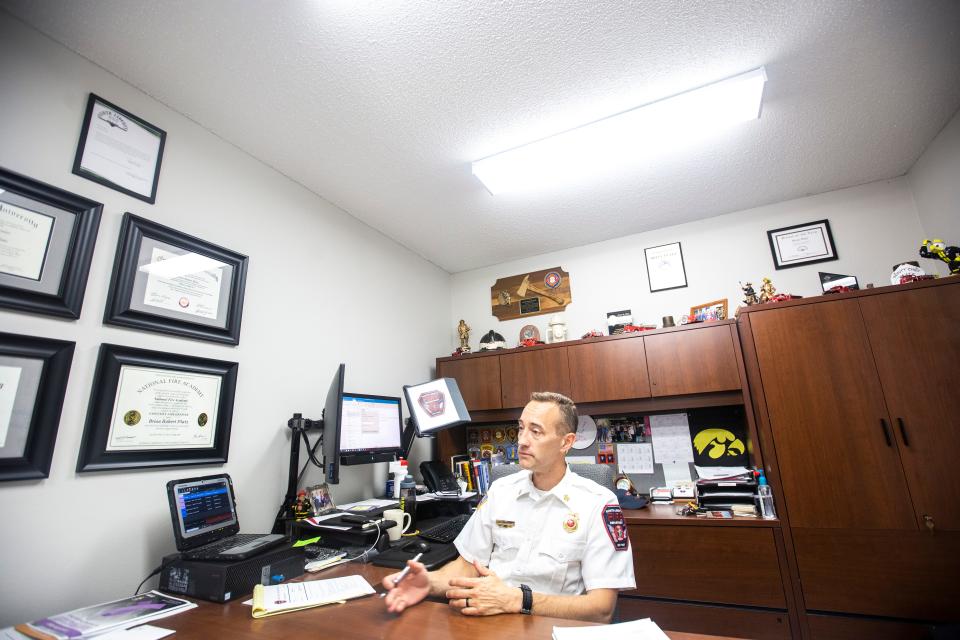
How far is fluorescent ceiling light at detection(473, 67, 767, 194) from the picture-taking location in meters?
2.02

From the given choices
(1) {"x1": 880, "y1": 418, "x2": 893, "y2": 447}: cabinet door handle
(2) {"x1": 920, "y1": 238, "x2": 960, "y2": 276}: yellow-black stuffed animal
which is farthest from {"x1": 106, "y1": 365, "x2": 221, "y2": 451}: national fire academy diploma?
(2) {"x1": 920, "y1": 238, "x2": 960, "y2": 276}: yellow-black stuffed animal

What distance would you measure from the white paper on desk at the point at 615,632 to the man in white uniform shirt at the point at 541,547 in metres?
0.22

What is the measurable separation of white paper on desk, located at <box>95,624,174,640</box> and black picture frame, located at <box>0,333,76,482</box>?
0.66 m

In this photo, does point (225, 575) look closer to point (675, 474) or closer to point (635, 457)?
point (635, 457)

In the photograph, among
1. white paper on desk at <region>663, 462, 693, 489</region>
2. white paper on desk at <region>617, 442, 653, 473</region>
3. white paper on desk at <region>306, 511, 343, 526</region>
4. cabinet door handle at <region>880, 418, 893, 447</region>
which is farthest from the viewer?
white paper on desk at <region>617, 442, 653, 473</region>

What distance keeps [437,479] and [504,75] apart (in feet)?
7.66

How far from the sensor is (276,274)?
240cm

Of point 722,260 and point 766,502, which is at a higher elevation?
point 722,260

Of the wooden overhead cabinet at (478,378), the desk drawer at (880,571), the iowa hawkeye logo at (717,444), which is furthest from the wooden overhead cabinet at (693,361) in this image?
the wooden overhead cabinet at (478,378)

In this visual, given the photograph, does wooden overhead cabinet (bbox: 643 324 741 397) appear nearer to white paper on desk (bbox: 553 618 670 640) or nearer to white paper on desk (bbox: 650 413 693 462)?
white paper on desk (bbox: 650 413 693 462)

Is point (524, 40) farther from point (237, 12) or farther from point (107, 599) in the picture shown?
point (107, 599)

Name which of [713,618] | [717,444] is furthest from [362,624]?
[717,444]

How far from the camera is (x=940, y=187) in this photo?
2.48 meters

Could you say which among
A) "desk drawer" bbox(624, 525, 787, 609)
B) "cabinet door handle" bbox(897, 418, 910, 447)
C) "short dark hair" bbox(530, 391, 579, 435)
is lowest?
"desk drawer" bbox(624, 525, 787, 609)
